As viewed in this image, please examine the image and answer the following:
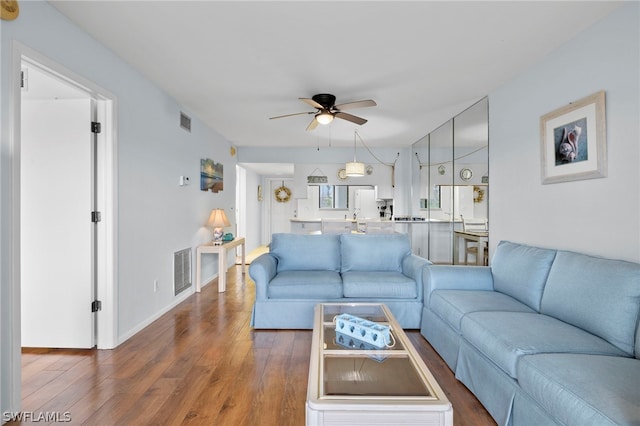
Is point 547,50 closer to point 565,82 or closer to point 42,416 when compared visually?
point 565,82

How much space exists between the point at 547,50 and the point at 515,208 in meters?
1.41

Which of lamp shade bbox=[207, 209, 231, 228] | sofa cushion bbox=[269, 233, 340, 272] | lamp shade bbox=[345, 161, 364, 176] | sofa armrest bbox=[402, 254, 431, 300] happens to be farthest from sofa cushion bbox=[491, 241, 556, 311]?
lamp shade bbox=[207, 209, 231, 228]

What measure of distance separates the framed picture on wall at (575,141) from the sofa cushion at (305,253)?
2.14 meters

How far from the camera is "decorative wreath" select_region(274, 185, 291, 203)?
913 cm

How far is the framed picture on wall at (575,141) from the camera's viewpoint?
215 cm

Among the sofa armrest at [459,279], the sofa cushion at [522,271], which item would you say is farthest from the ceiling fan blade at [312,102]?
the sofa cushion at [522,271]

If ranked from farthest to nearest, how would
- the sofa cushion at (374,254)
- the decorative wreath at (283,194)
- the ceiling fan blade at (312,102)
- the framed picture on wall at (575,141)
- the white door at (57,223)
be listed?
1. the decorative wreath at (283,194)
2. the sofa cushion at (374,254)
3. the ceiling fan blade at (312,102)
4. the white door at (57,223)
5. the framed picture on wall at (575,141)

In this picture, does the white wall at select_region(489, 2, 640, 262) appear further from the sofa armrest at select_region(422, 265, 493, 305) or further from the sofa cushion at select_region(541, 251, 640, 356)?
the sofa armrest at select_region(422, 265, 493, 305)

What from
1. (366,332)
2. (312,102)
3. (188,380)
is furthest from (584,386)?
(312,102)

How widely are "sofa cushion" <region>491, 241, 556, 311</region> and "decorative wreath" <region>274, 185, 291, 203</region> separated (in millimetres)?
6896

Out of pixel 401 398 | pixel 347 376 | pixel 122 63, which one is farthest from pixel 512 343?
pixel 122 63

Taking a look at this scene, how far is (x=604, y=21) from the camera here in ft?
7.03

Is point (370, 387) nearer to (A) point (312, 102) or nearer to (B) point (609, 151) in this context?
(B) point (609, 151)

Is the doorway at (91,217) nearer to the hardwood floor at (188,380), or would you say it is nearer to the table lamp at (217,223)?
the hardwood floor at (188,380)
